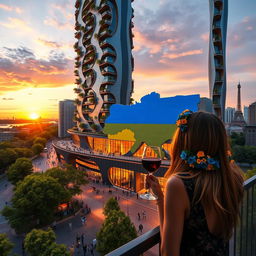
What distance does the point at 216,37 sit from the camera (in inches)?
1326

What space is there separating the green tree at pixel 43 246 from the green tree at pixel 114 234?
254cm

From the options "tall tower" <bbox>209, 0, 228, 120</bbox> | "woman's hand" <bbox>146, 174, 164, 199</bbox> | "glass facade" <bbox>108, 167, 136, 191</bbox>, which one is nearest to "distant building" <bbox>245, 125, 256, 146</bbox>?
"tall tower" <bbox>209, 0, 228, 120</bbox>

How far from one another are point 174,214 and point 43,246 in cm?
1573

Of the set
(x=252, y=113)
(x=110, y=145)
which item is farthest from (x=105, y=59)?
(x=252, y=113)

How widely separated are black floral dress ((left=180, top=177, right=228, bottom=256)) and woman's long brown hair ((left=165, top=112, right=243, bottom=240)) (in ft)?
0.26

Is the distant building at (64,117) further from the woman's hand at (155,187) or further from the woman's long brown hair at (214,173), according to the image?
the woman's long brown hair at (214,173)

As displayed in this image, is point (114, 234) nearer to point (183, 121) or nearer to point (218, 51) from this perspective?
point (183, 121)

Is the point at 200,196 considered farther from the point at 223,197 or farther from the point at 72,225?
the point at 72,225

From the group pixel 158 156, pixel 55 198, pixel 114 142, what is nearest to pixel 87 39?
pixel 114 142

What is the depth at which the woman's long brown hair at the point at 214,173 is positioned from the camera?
71.0 inches

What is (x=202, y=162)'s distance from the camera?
6.09 ft

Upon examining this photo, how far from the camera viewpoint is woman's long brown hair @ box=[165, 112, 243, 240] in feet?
5.91

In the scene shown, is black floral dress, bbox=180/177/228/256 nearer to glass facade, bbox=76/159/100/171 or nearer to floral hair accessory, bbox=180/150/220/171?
floral hair accessory, bbox=180/150/220/171

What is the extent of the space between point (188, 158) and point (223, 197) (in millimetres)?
484
